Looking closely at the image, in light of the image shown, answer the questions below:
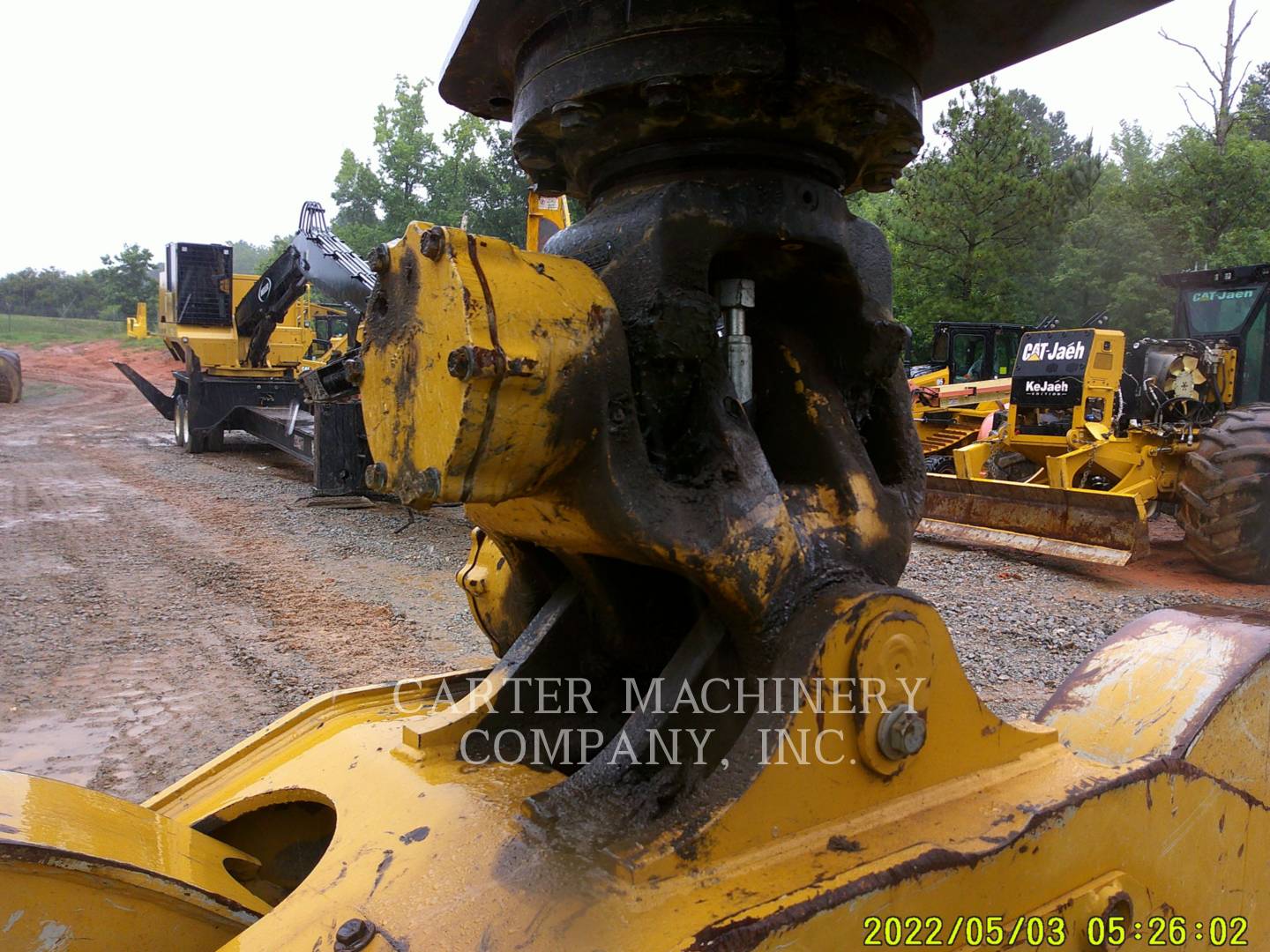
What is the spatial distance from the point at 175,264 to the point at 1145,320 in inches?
853

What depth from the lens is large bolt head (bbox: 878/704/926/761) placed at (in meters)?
1.56

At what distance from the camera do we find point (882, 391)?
1961mm

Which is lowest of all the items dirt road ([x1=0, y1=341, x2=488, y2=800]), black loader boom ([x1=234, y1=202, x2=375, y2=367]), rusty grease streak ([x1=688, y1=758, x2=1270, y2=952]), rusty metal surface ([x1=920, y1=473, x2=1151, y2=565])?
dirt road ([x1=0, y1=341, x2=488, y2=800])

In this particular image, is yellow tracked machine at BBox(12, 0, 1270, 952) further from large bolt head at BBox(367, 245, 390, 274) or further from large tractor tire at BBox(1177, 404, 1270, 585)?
large tractor tire at BBox(1177, 404, 1270, 585)

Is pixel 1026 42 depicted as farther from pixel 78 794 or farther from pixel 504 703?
pixel 78 794

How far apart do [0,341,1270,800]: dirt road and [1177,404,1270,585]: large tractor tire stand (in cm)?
24

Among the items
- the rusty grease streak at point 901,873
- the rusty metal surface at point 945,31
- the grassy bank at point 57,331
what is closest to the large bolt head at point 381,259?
the rusty metal surface at point 945,31

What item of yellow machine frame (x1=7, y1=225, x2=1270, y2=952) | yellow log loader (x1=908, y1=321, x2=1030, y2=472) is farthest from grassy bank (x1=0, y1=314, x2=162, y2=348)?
yellow machine frame (x1=7, y1=225, x2=1270, y2=952)

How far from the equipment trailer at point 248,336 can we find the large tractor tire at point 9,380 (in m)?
8.53

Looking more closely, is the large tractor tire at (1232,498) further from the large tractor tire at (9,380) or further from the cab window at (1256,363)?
the large tractor tire at (9,380)

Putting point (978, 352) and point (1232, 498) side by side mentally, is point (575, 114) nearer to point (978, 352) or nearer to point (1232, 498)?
point (1232, 498)

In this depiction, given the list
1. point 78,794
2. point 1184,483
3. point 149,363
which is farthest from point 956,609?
point 149,363
